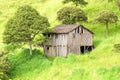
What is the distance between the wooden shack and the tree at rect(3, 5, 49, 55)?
379 cm

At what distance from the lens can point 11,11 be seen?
136125 millimetres

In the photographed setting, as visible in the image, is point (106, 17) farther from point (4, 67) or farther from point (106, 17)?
point (4, 67)

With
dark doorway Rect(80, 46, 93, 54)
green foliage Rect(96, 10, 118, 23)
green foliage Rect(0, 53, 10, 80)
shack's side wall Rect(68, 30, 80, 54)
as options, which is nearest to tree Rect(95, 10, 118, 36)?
→ green foliage Rect(96, 10, 118, 23)

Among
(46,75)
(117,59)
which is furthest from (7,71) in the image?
(117,59)

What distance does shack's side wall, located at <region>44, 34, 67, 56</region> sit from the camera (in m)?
80.6

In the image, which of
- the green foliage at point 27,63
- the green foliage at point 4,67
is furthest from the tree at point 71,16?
the green foliage at point 4,67

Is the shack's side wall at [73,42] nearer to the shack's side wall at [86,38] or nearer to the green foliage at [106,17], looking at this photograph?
the shack's side wall at [86,38]

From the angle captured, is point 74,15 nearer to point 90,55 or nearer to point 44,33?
point 44,33

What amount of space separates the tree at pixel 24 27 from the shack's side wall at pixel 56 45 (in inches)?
147

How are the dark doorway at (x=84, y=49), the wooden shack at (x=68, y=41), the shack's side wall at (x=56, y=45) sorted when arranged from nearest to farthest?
the wooden shack at (x=68, y=41)
the shack's side wall at (x=56, y=45)
the dark doorway at (x=84, y=49)

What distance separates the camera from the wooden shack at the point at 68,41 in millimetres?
80375

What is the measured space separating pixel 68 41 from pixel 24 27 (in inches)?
383

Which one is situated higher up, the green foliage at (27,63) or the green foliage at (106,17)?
the green foliage at (106,17)

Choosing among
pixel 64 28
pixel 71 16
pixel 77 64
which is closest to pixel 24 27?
pixel 64 28
